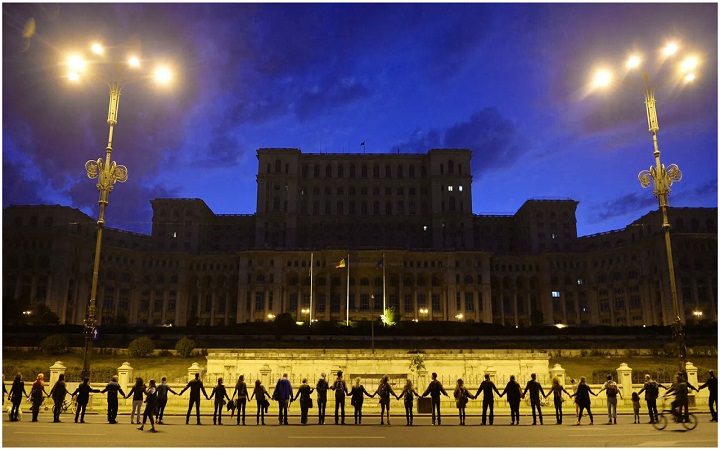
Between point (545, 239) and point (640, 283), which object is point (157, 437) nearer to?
point (640, 283)

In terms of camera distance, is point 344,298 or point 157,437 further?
A: point 344,298

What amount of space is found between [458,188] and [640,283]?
38079 mm

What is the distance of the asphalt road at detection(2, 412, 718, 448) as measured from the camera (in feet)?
45.1

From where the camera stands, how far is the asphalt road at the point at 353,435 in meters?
13.7

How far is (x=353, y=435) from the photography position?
15.4 metres

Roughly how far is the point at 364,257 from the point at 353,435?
83.6 metres

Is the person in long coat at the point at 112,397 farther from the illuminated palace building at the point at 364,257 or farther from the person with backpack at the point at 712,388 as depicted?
the illuminated palace building at the point at 364,257

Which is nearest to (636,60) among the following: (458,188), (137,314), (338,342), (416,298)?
(338,342)

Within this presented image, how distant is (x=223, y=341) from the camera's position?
5800 cm

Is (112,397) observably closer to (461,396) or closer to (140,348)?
(461,396)

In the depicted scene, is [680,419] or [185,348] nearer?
[680,419]

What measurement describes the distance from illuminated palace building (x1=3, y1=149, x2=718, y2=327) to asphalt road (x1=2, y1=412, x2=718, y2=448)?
73.3 metres

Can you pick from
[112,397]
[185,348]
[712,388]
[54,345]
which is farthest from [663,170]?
[54,345]

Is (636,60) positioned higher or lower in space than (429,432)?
higher
